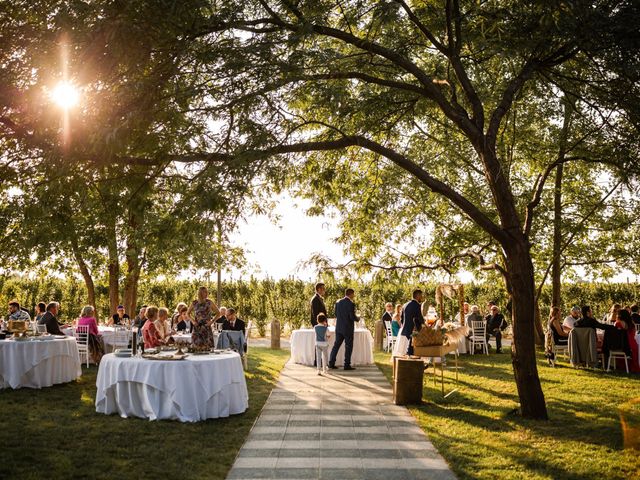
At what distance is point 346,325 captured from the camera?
14.1 meters

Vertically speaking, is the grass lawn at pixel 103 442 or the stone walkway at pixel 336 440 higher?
the grass lawn at pixel 103 442

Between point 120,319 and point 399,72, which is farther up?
point 399,72

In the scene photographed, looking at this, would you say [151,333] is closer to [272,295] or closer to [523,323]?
[523,323]

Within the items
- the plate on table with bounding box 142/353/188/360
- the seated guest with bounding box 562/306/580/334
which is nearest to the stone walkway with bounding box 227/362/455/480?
the plate on table with bounding box 142/353/188/360

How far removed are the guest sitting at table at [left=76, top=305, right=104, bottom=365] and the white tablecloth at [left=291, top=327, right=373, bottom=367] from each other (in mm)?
4917

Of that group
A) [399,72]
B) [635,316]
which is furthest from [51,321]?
[635,316]

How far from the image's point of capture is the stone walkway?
604 cm

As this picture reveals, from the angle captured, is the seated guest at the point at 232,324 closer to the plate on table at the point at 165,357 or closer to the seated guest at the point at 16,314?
the seated guest at the point at 16,314

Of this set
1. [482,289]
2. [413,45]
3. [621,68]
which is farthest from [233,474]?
[482,289]

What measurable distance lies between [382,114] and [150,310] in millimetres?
5372

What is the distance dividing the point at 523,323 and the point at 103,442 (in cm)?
598

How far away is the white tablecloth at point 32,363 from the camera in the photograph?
11094 millimetres

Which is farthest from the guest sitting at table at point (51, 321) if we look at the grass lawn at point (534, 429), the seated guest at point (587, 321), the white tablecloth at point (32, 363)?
the seated guest at point (587, 321)

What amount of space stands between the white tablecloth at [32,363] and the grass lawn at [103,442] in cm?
96
